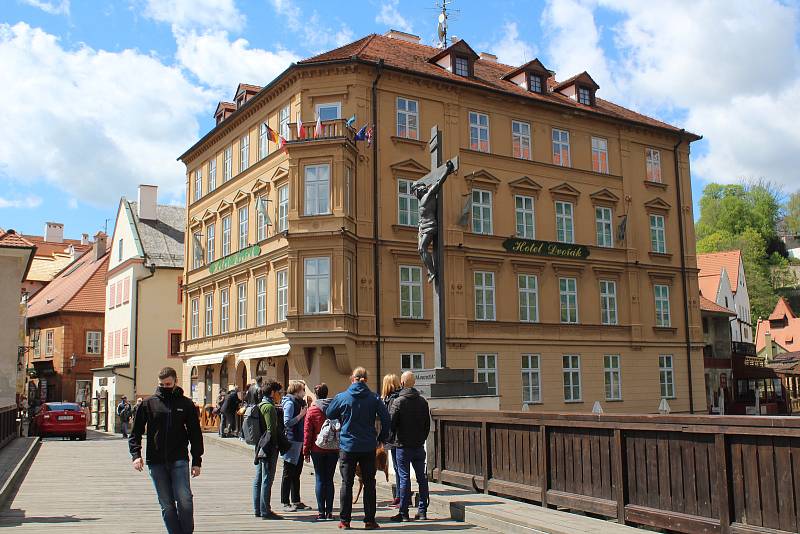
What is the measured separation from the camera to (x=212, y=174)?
39719 mm

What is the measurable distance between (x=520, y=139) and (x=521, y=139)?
0.18 feet

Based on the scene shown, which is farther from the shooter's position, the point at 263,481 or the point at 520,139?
the point at 520,139

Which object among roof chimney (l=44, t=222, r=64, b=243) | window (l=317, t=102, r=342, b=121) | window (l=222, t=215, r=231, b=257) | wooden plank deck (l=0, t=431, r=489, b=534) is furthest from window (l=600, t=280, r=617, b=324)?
roof chimney (l=44, t=222, r=64, b=243)

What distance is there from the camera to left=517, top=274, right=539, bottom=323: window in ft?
114

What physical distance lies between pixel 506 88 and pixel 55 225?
69983 millimetres

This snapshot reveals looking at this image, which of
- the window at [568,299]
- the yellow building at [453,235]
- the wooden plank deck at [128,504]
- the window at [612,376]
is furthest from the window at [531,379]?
the wooden plank deck at [128,504]

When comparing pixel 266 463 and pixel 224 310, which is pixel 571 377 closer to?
pixel 224 310

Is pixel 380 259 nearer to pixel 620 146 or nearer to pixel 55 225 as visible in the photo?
pixel 620 146

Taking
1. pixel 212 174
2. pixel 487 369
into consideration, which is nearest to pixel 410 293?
pixel 487 369

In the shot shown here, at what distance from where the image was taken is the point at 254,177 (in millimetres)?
34906

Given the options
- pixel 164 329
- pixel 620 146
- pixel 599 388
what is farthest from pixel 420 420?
pixel 164 329

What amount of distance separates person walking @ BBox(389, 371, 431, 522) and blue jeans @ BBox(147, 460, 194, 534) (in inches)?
141

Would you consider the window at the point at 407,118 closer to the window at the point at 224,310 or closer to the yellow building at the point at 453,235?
the yellow building at the point at 453,235

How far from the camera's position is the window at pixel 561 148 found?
1451 inches
